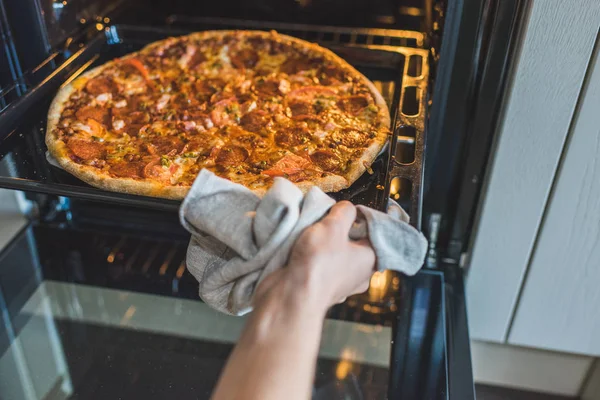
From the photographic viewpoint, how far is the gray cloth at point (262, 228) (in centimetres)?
88

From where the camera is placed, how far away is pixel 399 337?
1414 mm

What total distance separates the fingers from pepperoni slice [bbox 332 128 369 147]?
0.36 m

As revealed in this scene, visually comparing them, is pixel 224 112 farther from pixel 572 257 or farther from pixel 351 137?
pixel 572 257

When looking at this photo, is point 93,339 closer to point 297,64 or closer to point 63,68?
point 63,68

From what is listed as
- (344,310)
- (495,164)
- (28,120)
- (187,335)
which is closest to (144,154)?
(28,120)

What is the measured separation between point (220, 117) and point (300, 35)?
0.47 m

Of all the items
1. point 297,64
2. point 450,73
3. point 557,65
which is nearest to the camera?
point 557,65

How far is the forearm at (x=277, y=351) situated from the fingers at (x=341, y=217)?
12 centimetres

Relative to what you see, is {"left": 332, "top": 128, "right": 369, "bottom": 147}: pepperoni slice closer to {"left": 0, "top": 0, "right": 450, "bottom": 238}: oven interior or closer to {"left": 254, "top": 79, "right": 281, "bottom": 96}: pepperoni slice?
{"left": 0, "top": 0, "right": 450, "bottom": 238}: oven interior

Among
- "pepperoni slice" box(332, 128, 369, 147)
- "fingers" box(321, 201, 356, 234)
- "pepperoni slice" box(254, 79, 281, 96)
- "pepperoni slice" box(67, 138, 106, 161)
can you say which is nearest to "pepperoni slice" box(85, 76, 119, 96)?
"pepperoni slice" box(67, 138, 106, 161)

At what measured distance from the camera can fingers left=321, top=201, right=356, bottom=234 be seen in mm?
875

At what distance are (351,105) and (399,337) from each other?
52cm

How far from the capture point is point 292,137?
1.30 meters

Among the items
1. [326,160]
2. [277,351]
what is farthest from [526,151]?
[277,351]
